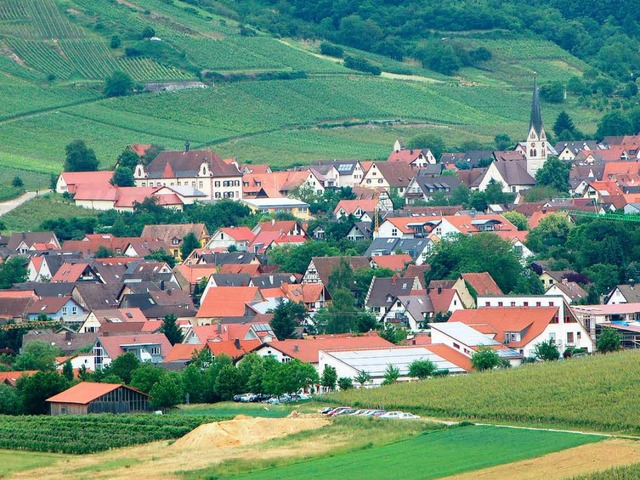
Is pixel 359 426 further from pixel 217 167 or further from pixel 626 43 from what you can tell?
pixel 626 43

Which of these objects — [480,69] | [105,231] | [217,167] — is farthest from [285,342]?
[480,69]

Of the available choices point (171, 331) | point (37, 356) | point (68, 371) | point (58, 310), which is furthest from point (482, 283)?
point (68, 371)

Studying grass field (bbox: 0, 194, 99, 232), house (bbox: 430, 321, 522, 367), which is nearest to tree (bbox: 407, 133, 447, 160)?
grass field (bbox: 0, 194, 99, 232)

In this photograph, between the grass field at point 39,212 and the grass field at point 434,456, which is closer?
the grass field at point 434,456

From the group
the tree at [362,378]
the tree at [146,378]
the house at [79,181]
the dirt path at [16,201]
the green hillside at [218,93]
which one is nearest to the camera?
the tree at [146,378]

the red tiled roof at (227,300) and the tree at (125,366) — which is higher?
the red tiled roof at (227,300)

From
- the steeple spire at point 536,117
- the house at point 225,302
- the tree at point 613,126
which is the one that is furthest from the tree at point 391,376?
the tree at point 613,126

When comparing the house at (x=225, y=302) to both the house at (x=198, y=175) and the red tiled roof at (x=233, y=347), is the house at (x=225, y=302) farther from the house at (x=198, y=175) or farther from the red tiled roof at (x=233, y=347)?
the house at (x=198, y=175)

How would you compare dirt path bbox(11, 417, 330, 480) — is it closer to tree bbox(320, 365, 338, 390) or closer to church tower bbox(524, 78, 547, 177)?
tree bbox(320, 365, 338, 390)
